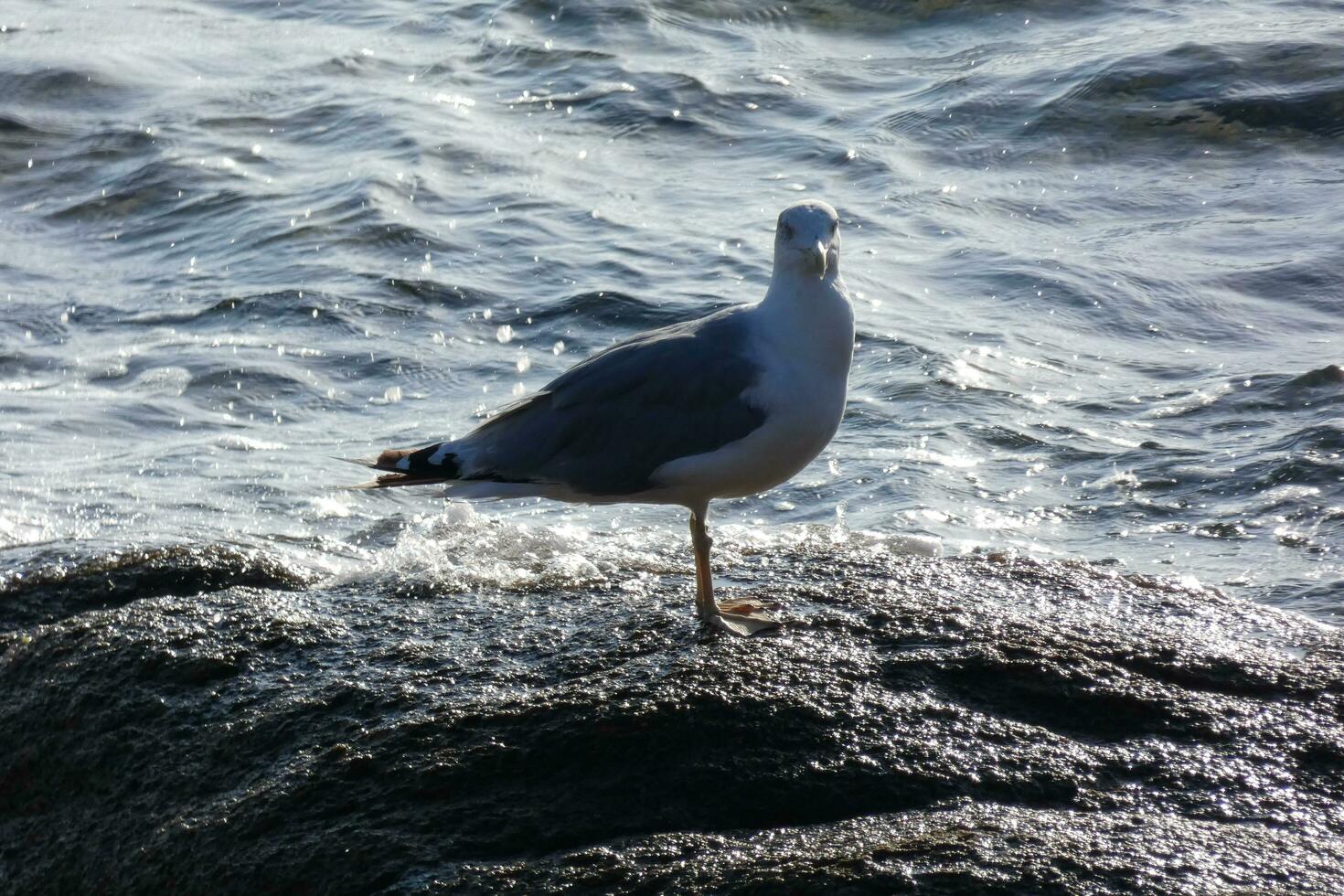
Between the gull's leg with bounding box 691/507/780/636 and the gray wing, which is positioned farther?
the gray wing

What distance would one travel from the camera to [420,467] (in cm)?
509

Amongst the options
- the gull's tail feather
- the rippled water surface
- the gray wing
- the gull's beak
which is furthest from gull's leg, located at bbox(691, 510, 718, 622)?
the gull's beak

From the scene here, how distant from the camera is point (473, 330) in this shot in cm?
1003

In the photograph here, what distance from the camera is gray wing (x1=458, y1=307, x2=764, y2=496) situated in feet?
16.0

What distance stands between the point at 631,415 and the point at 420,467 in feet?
2.34

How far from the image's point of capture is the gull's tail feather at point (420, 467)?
16.6 feet

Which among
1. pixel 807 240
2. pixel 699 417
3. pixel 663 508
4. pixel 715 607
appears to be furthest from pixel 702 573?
pixel 663 508

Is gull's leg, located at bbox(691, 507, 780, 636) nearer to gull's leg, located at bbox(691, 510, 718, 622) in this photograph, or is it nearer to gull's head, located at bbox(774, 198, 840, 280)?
gull's leg, located at bbox(691, 510, 718, 622)

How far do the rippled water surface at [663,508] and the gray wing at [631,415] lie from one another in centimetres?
44

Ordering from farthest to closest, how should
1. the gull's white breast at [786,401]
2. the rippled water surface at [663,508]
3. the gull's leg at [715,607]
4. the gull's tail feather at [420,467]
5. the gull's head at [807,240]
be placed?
the gull's tail feather at [420,467] → the gull's head at [807,240] → the gull's white breast at [786,401] → the gull's leg at [715,607] → the rippled water surface at [663,508]

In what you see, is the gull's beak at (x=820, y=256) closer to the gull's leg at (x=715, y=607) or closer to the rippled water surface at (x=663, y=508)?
the gull's leg at (x=715, y=607)

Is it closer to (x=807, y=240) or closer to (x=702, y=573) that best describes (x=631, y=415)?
(x=702, y=573)

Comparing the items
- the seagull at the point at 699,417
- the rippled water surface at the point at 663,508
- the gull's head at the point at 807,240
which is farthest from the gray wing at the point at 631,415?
the rippled water surface at the point at 663,508

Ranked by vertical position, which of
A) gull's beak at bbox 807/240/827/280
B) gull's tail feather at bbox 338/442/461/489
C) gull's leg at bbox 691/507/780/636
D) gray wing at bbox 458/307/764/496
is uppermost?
gull's beak at bbox 807/240/827/280
